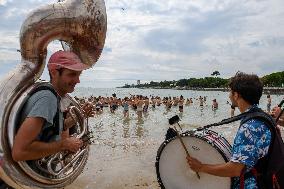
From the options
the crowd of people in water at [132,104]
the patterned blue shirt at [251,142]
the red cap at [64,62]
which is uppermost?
the red cap at [64,62]

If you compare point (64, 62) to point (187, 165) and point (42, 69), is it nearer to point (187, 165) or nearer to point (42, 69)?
point (42, 69)

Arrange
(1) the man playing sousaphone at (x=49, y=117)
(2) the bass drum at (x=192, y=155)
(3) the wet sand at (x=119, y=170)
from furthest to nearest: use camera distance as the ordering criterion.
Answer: (3) the wet sand at (x=119, y=170) < (2) the bass drum at (x=192, y=155) < (1) the man playing sousaphone at (x=49, y=117)

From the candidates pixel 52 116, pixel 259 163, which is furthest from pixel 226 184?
pixel 52 116

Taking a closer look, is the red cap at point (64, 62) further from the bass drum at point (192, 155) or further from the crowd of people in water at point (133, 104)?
the crowd of people in water at point (133, 104)

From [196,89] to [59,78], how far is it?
181 metres

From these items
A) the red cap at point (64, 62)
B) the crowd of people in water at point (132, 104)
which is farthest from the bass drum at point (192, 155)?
the crowd of people in water at point (132, 104)

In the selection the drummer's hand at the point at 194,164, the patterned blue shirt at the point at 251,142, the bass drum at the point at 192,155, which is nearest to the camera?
the patterned blue shirt at the point at 251,142

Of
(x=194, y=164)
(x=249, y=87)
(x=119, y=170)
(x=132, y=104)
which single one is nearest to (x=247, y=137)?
(x=249, y=87)

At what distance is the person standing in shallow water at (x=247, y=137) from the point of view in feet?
Answer: 8.93

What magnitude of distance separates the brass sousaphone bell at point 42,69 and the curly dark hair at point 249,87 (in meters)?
1.32

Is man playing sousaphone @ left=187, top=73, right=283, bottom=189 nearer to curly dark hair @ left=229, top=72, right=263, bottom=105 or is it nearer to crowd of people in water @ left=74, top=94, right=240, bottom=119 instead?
curly dark hair @ left=229, top=72, right=263, bottom=105

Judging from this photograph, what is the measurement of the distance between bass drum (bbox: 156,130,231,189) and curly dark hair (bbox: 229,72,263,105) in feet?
1.95

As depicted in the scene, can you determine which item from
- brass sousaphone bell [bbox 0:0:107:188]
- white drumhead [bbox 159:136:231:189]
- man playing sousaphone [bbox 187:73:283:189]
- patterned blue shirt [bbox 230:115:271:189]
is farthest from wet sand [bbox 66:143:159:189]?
patterned blue shirt [bbox 230:115:271:189]

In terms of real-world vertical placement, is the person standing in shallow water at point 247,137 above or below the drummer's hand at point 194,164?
above
